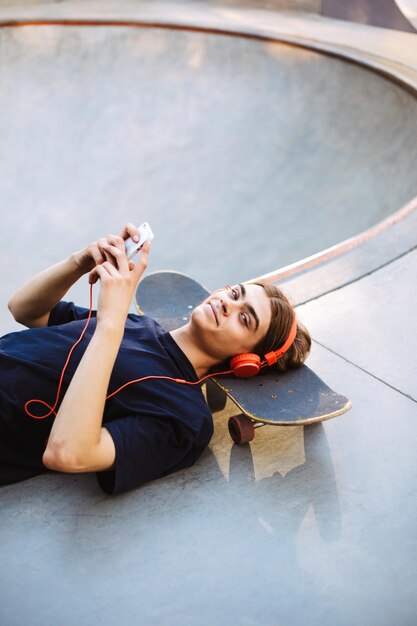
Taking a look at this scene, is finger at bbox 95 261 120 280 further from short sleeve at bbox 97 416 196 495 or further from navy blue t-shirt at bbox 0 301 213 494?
short sleeve at bbox 97 416 196 495

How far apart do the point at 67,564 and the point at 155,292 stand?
1556 millimetres

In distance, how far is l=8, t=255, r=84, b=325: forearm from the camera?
8.58ft

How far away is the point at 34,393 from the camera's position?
7.69ft

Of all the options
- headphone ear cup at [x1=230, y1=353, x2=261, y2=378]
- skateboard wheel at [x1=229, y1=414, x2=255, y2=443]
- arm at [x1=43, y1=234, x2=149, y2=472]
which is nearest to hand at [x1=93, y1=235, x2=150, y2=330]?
arm at [x1=43, y1=234, x2=149, y2=472]

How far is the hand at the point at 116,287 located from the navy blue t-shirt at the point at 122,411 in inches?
10.2

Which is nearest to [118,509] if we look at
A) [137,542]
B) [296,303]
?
[137,542]

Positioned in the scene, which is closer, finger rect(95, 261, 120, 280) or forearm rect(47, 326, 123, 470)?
forearm rect(47, 326, 123, 470)

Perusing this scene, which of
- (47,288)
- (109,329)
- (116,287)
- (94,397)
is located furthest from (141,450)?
(47,288)

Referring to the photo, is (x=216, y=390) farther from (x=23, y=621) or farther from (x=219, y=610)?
(x=23, y=621)

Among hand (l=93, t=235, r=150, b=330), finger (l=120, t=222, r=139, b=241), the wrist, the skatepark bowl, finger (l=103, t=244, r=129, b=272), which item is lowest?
the skatepark bowl

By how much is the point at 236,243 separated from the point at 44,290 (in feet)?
11.4

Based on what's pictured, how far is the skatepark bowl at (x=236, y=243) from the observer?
2143 mm

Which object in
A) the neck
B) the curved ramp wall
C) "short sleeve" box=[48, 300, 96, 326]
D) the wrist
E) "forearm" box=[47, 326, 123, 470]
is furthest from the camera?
the curved ramp wall

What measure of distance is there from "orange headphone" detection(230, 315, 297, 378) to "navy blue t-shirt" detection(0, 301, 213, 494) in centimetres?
20
